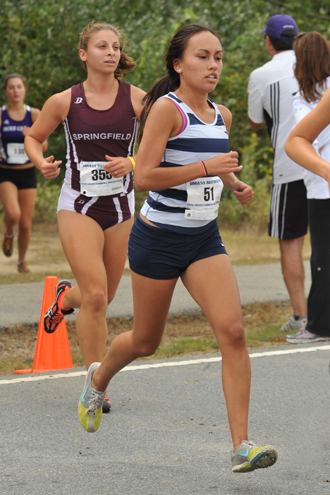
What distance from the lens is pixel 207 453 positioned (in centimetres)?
422

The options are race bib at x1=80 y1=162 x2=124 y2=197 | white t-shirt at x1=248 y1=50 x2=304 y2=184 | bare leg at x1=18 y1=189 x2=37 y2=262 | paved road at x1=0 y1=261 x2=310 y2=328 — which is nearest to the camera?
race bib at x1=80 y1=162 x2=124 y2=197

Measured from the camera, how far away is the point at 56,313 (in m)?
5.79

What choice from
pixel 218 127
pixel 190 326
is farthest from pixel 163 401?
pixel 190 326

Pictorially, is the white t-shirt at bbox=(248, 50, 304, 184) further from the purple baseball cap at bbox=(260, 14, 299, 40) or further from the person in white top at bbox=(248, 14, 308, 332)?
the purple baseball cap at bbox=(260, 14, 299, 40)

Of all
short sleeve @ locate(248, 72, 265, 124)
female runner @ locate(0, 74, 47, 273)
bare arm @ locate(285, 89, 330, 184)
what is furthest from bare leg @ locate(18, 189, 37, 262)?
bare arm @ locate(285, 89, 330, 184)

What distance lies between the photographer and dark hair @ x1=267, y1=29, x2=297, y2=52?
729 cm

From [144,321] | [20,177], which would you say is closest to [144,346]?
[144,321]

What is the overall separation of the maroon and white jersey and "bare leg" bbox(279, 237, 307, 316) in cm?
245

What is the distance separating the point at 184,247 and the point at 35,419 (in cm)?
159

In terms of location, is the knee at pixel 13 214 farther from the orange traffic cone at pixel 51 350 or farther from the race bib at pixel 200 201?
the race bib at pixel 200 201

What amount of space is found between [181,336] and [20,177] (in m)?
3.65

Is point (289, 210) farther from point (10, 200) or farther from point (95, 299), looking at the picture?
point (10, 200)

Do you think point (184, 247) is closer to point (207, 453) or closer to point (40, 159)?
point (207, 453)

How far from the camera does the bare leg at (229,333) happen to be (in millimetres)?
3650
